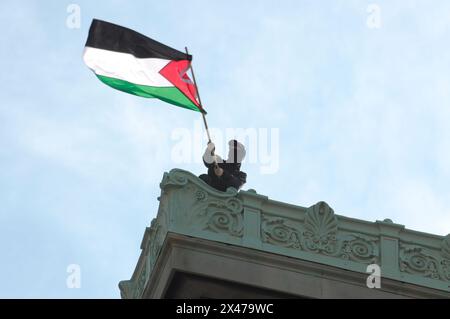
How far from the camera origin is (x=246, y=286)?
3042 cm

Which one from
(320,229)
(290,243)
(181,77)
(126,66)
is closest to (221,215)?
(290,243)

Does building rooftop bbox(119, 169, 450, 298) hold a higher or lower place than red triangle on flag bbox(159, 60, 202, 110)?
lower

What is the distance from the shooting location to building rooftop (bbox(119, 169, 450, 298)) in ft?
100

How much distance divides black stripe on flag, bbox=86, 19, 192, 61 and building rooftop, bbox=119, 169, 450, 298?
3304 mm

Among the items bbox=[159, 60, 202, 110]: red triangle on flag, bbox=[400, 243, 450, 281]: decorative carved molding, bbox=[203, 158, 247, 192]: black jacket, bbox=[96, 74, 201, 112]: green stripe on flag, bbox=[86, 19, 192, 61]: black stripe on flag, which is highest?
bbox=[86, 19, 192, 61]: black stripe on flag

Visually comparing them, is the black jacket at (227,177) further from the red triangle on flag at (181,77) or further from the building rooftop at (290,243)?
the building rooftop at (290,243)

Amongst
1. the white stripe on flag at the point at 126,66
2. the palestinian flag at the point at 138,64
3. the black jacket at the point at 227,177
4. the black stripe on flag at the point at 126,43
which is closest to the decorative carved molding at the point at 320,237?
the black jacket at the point at 227,177

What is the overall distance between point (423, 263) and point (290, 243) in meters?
2.60

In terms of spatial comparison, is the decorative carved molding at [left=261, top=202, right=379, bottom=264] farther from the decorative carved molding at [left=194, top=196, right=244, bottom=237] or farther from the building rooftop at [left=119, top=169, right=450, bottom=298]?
the decorative carved molding at [left=194, top=196, right=244, bottom=237]

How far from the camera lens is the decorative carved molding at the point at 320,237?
102ft

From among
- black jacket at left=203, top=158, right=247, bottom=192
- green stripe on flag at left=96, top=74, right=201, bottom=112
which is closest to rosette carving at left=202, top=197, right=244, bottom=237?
black jacket at left=203, top=158, right=247, bottom=192
